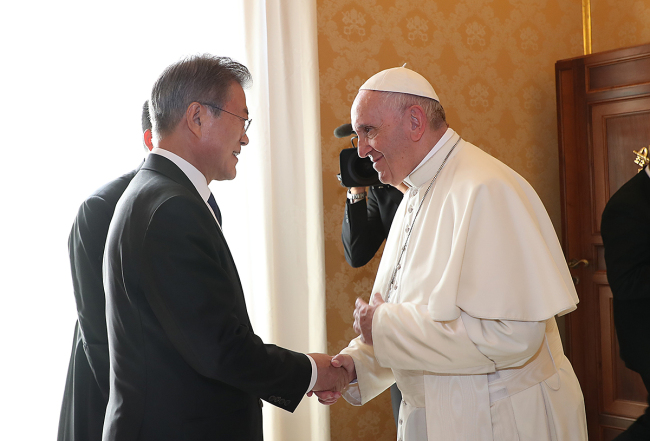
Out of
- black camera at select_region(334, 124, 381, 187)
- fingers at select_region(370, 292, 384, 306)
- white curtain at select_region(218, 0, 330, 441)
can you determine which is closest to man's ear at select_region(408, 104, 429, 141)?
fingers at select_region(370, 292, 384, 306)

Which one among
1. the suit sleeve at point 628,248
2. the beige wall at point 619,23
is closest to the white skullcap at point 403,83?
the suit sleeve at point 628,248

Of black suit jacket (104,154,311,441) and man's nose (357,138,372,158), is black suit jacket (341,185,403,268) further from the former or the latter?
black suit jacket (104,154,311,441)

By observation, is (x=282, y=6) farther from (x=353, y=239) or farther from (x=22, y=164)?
(x=22, y=164)

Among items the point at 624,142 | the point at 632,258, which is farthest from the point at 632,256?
the point at 624,142

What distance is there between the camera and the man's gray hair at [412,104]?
76.7 inches

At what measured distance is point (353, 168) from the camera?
8.59 feet

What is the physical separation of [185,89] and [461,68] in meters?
2.75

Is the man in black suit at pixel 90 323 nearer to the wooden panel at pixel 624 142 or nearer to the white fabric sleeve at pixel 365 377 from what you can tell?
the white fabric sleeve at pixel 365 377

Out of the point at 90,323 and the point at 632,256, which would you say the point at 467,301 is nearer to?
the point at 90,323

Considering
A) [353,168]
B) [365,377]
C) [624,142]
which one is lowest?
[365,377]

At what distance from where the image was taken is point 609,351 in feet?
13.2

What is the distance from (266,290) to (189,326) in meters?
1.55

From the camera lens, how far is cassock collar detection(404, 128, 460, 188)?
1940 mm

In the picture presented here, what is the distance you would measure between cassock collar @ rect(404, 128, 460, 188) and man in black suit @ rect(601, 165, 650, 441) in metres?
1.74
